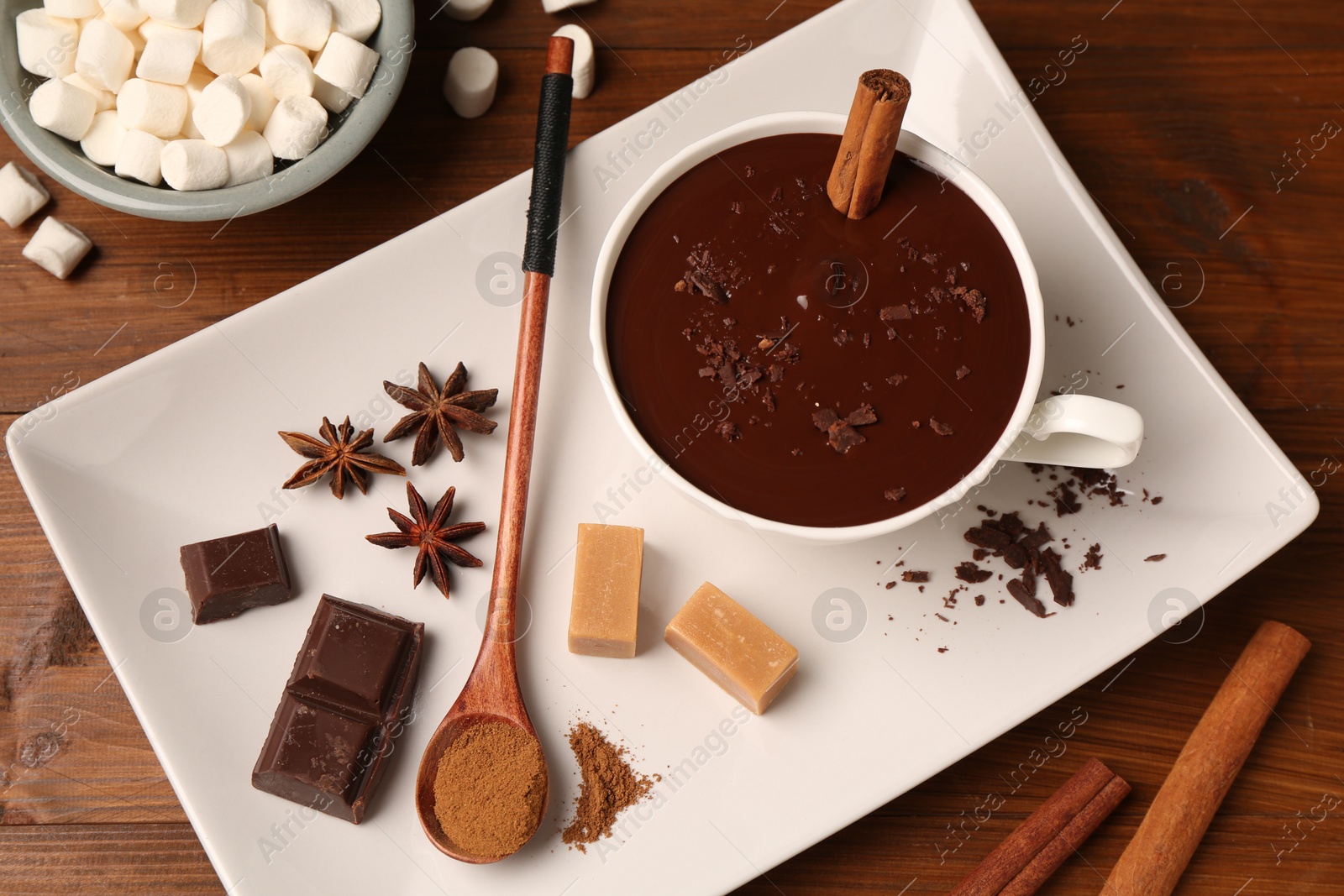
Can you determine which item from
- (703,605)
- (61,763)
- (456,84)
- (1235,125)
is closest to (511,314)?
(456,84)

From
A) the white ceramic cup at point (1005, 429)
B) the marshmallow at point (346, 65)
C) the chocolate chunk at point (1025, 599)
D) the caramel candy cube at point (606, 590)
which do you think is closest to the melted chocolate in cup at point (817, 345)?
the white ceramic cup at point (1005, 429)

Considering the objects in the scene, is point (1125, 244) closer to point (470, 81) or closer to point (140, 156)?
point (470, 81)

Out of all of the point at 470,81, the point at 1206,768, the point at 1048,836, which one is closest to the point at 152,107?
the point at 470,81

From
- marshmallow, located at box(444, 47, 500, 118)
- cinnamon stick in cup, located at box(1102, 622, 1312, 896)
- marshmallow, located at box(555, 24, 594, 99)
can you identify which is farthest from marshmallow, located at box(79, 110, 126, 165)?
cinnamon stick in cup, located at box(1102, 622, 1312, 896)

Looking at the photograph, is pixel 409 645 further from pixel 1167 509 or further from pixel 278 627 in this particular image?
pixel 1167 509

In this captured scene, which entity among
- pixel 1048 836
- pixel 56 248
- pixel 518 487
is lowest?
pixel 1048 836

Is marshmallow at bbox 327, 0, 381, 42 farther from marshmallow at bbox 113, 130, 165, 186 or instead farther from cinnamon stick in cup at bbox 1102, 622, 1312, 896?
cinnamon stick in cup at bbox 1102, 622, 1312, 896

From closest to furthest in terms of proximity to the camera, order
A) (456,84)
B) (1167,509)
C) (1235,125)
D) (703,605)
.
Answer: (703,605) → (1167,509) → (456,84) → (1235,125)
